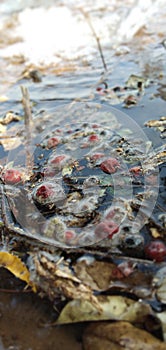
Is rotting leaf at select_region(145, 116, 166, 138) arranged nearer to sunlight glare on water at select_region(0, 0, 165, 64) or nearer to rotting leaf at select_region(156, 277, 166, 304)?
rotting leaf at select_region(156, 277, 166, 304)

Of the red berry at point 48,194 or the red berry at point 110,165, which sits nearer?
the red berry at point 48,194

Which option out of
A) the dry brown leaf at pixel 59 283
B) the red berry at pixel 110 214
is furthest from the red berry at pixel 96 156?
the dry brown leaf at pixel 59 283

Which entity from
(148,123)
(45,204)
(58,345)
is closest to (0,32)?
(148,123)

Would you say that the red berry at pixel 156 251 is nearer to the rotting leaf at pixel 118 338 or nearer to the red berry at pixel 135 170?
the rotting leaf at pixel 118 338

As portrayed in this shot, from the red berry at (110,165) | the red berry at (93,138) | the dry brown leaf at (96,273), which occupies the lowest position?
the dry brown leaf at (96,273)

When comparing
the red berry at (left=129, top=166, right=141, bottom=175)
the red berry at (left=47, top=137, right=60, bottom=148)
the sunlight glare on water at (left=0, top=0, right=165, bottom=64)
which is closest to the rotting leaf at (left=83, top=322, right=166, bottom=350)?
the red berry at (left=129, top=166, right=141, bottom=175)

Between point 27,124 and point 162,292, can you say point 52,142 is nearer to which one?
point 27,124
